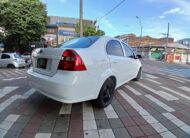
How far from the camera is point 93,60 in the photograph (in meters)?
3.79

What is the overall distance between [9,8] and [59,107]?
25.7 metres

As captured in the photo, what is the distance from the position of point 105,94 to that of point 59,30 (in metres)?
69.1

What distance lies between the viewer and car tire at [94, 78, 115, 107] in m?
4.14

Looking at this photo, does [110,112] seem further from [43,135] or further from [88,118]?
[43,135]

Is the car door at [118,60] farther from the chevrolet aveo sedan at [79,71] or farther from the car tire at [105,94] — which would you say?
the car tire at [105,94]

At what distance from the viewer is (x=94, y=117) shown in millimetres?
3818

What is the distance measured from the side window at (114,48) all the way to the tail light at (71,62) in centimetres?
108

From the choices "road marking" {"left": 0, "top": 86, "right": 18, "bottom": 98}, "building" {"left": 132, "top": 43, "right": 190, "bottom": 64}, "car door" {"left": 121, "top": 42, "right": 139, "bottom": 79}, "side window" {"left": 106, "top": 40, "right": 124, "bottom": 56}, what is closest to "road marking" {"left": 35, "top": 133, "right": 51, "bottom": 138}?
"side window" {"left": 106, "top": 40, "right": 124, "bottom": 56}

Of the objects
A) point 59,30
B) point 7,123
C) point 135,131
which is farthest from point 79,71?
point 59,30

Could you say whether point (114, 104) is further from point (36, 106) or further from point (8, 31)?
point (8, 31)

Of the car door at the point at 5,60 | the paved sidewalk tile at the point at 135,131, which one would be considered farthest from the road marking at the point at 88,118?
the car door at the point at 5,60

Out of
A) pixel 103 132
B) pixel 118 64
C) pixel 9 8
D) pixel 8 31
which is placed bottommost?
pixel 103 132

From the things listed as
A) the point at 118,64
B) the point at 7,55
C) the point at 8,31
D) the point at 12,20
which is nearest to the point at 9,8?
the point at 12,20

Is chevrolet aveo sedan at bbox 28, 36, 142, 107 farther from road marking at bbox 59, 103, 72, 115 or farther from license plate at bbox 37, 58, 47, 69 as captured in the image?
road marking at bbox 59, 103, 72, 115
